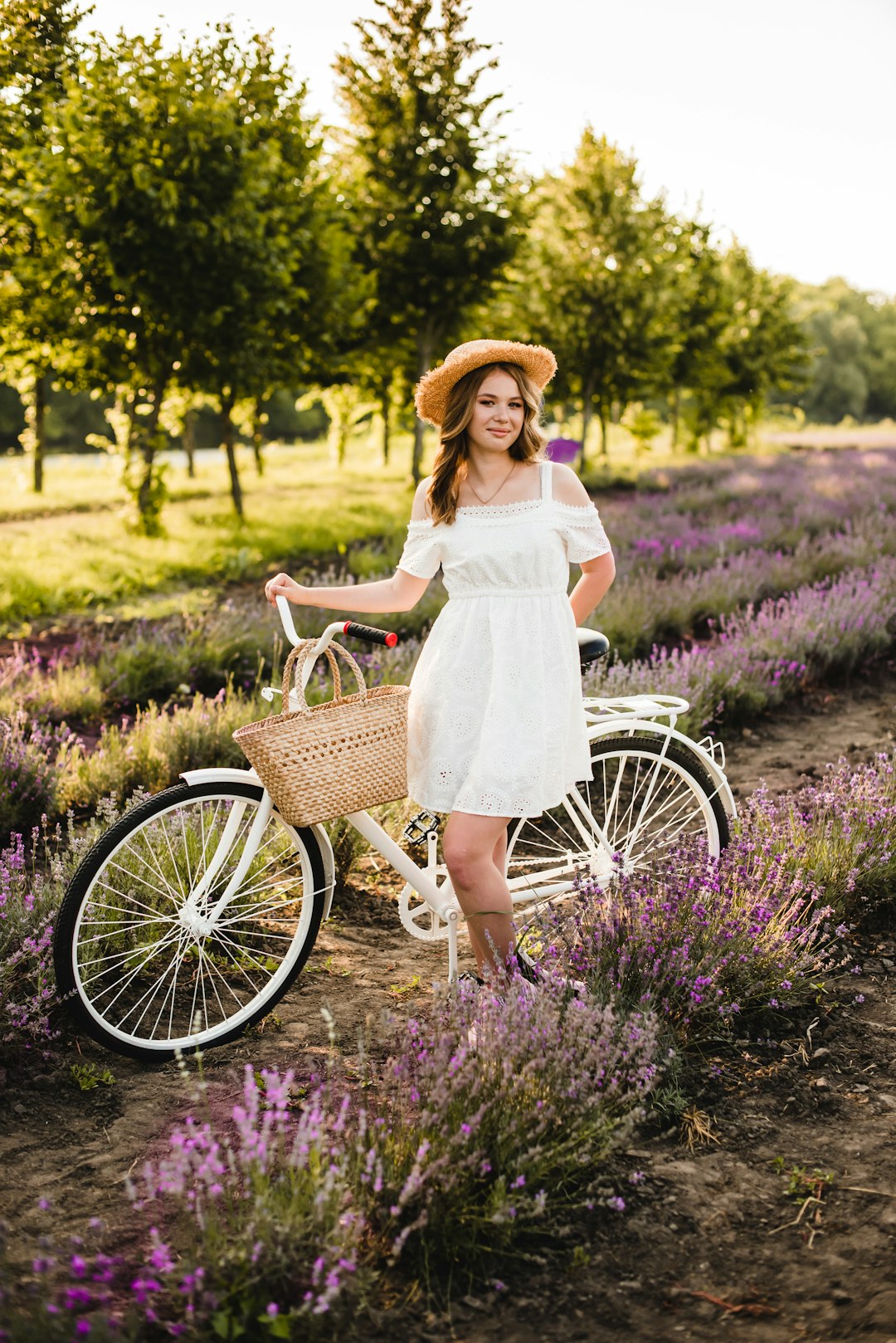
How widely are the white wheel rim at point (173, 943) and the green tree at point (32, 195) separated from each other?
6.36 meters

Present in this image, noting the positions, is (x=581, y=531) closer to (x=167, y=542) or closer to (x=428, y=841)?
(x=428, y=841)

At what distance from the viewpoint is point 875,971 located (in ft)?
11.7

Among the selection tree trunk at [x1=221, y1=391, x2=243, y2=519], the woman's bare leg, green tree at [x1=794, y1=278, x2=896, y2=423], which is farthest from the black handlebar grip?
green tree at [x1=794, y1=278, x2=896, y2=423]

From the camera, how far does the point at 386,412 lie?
25281mm

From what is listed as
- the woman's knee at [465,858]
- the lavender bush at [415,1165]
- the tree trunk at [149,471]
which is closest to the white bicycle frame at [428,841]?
the woman's knee at [465,858]

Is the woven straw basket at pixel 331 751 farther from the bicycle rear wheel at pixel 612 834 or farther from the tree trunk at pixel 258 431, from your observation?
the tree trunk at pixel 258 431

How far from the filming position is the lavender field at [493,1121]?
6.72 feet

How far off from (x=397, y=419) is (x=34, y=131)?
69.3 ft

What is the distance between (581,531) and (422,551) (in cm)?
46

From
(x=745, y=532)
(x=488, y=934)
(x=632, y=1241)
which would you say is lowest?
(x=632, y=1241)

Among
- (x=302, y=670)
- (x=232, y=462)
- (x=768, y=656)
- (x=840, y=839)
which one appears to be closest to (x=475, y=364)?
(x=302, y=670)

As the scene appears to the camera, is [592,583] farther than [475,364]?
Yes

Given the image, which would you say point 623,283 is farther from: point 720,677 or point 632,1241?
point 632,1241

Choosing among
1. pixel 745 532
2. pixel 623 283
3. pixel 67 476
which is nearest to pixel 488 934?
pixel 745 532
